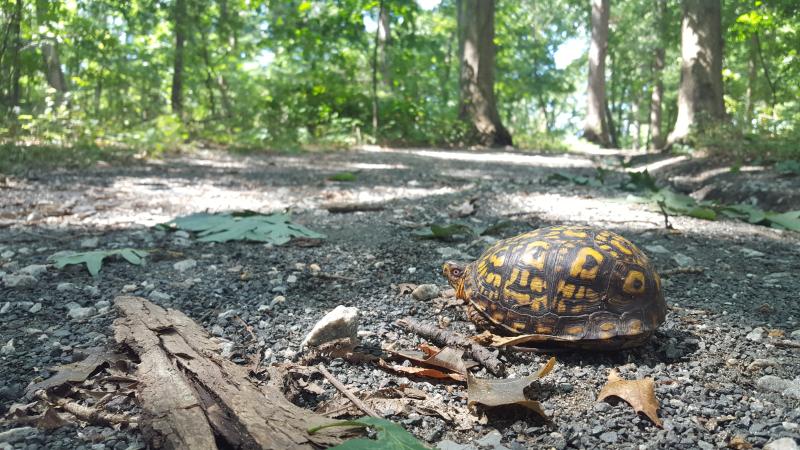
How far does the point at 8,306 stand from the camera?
2.65 meters

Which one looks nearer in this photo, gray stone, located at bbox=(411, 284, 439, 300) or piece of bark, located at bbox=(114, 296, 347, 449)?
piece of bark, located at bbox=(114, 296, 347, 449)

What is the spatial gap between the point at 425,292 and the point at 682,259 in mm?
1911

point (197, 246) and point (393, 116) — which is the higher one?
point (393, 116)

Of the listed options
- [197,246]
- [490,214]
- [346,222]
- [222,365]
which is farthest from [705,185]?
[222,365]

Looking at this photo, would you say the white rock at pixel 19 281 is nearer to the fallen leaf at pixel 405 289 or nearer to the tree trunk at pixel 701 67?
the fallen leaf at pixel 405 289

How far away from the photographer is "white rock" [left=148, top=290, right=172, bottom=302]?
9.29ft

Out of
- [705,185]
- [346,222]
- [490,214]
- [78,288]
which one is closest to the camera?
[78,288]

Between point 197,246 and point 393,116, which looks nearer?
point 197,246

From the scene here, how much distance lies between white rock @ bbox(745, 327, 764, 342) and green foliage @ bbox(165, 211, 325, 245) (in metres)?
2.72

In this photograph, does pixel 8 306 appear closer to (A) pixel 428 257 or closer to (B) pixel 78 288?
(B) pixel 78 288

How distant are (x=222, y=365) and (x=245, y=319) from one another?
2.11 feet

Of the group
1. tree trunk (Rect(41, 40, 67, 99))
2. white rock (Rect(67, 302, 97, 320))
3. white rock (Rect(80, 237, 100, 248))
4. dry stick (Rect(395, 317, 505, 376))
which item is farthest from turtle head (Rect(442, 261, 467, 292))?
tree trunk (Rect(41, 40, 67, 99))

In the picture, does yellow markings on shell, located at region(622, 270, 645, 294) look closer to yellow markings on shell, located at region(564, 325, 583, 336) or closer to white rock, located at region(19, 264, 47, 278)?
yellow markings on shell, located at region(564, 325, 583, 336)

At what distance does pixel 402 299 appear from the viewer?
2.99m
